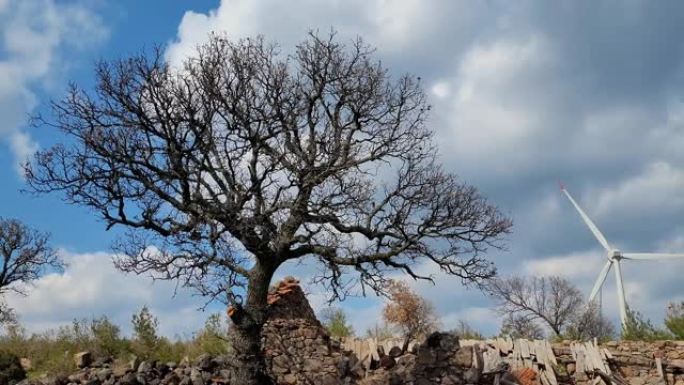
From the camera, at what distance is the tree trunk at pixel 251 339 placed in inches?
673

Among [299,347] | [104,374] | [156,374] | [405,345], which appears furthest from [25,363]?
[405,345]

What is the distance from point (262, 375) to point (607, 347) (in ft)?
30.3

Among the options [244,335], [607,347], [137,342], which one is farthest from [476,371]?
[137,342]

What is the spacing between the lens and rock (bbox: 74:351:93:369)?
878 inches

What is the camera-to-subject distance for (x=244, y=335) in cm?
1714

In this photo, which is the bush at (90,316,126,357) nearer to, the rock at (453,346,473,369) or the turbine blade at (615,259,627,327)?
the rock at (453,346,473,369)

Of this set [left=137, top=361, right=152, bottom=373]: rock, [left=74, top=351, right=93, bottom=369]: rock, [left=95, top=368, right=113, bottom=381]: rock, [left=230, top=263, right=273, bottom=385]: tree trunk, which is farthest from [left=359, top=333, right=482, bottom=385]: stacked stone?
[left=74, top=351, right=93, bottom=369]: rock

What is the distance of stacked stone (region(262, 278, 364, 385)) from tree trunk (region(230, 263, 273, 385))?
1.74 meters

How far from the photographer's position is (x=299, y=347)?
20000 mm

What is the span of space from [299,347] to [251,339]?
3.09 metres

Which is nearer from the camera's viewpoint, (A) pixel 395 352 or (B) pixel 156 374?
(A) pixel 395 352

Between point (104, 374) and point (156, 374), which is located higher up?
point (104, 374)

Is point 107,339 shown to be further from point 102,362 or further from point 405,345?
point 405,345

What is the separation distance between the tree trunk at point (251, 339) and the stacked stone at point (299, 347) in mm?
1741
